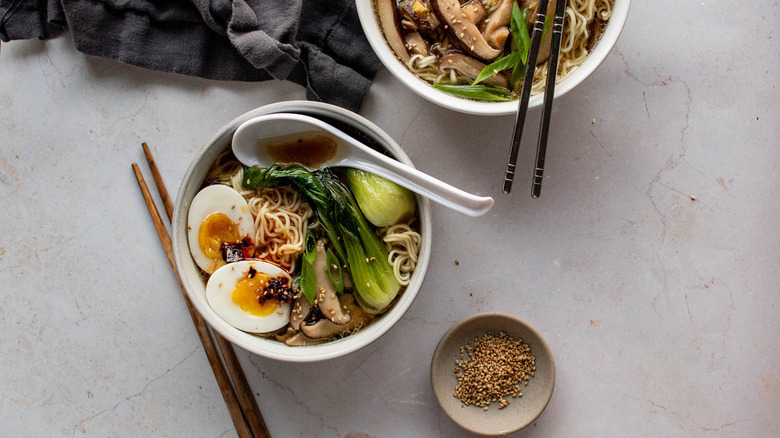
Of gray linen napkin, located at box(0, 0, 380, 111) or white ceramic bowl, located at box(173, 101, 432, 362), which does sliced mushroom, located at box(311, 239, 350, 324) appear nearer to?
white ceramic bowl, located at box(173, 101, 432, 362)

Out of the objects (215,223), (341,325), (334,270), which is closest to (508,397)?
(341,325)

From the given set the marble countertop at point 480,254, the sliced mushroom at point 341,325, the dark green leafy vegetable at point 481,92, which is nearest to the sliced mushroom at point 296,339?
the sliced mushroom at point 341,325

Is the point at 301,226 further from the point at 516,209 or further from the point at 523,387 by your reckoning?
the point at 523,387

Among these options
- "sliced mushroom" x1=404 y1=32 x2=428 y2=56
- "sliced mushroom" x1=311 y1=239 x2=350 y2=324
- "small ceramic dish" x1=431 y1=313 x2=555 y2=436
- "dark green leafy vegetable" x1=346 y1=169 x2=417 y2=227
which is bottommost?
"small ceramic dish" x1=431 y1=313 x2=555 y2=436

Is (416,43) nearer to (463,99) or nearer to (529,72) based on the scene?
(463,99)

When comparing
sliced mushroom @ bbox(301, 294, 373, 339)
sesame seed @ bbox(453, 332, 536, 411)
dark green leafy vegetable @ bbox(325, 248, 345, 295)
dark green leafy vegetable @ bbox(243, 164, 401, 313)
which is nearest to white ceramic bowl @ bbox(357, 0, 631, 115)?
dark green leafy vegetable @ bbox(243, 164, 401, 313)

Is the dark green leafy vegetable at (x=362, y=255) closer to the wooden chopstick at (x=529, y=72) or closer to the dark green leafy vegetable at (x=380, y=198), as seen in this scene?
the dark green leafy vegetable at (x=380, y=198)

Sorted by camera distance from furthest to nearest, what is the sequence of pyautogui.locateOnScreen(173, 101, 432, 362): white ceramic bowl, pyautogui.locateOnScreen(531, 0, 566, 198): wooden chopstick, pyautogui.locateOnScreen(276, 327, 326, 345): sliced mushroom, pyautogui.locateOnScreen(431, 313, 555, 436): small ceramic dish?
1. pyautogui.locateOnScreen(431, 313, 555, 436): small ceramic dish
2. pyautogui.locateOnScreen(276, 327, 326, 345): sliced mushroom
3. pyautogui.locateOnScreen(173, 101, 432, 362): white ceramic bowl
4. pyautogui.locateOnScreen(531, 0, 566, 198): wooden chopstick
